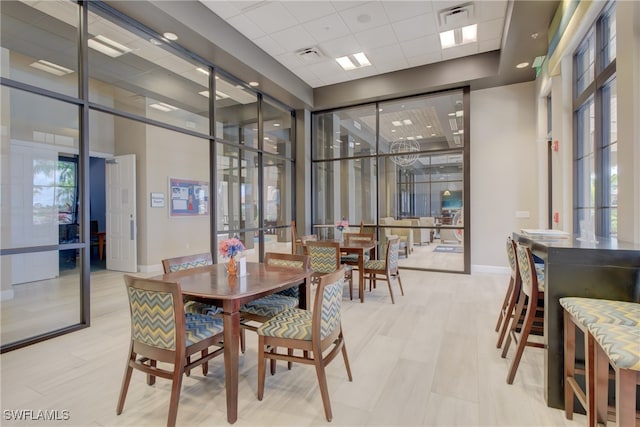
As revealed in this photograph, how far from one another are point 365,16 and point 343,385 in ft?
14.8

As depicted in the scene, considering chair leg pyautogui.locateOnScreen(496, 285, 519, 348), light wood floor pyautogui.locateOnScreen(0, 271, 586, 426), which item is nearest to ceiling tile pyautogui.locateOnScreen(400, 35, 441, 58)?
chair leg pyautogui.locateOnScreen(496, 285, 519, 348)

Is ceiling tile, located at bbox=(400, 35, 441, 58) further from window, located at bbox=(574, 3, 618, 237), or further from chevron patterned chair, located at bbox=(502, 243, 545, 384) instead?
chevron patterned chair, located at bbox=(502, 243, 545, 384)

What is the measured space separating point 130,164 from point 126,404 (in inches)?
222

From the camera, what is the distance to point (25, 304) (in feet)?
12.9

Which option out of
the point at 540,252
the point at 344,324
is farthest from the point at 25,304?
the point at 540,252

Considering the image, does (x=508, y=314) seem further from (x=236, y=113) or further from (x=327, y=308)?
(x=236, y=113)

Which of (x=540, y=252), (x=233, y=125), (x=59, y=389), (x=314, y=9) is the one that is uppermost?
(x=314, y=9)

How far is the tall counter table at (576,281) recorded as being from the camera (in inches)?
70.9

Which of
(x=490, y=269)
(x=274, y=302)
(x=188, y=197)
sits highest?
(x=188, y=197)

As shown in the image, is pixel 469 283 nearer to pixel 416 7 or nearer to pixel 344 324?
pixel 344 324

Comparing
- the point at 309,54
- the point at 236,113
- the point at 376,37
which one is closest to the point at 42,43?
the point at 236,113

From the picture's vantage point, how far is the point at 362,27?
446 cm

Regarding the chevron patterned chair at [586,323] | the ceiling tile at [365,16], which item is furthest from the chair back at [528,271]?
the ceiling tile at [365,16]

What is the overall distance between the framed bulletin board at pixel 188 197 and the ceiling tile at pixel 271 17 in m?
4.06
